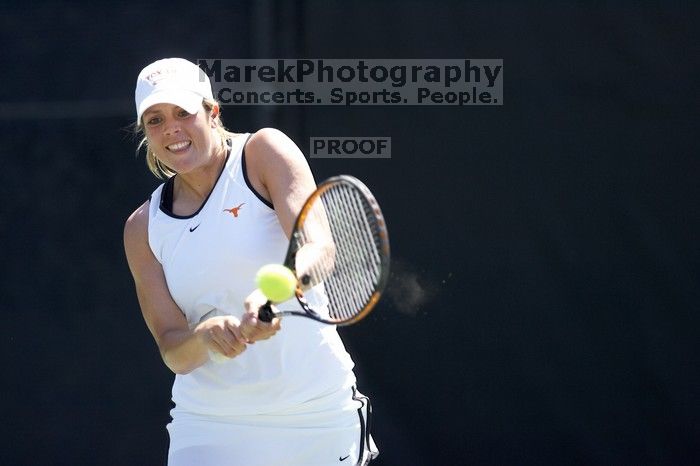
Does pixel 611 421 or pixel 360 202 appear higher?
pixel 360 202

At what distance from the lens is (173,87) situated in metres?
2.32

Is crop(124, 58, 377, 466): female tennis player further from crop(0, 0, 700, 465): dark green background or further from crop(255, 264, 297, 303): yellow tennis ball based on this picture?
crop(0, 0, 700, 465): dark green background

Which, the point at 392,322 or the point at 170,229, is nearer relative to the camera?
the point at 170,229

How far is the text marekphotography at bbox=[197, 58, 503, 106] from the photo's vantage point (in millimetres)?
3357

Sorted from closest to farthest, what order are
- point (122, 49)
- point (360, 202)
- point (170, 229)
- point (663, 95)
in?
1. point (360, 202)
2. point (170, 229)
3. point (663, 95)
4. point (122, 49)

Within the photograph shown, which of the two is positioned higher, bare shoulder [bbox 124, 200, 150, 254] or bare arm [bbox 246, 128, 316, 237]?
bare arm [bbox 246, 128, 316, 237]

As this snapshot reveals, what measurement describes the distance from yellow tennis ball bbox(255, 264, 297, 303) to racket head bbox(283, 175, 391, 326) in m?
0.07

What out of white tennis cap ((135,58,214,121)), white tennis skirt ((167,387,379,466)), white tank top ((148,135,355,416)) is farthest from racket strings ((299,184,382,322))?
white tennis cap ((135,58,214,121))

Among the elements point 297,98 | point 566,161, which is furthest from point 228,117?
point 566,161

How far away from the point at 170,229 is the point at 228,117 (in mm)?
1127

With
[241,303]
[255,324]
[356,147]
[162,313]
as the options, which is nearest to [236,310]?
[241,303]

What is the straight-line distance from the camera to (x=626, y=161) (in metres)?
3.31

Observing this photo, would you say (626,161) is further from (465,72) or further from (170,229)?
(170,229)

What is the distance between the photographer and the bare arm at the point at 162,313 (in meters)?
2.28
